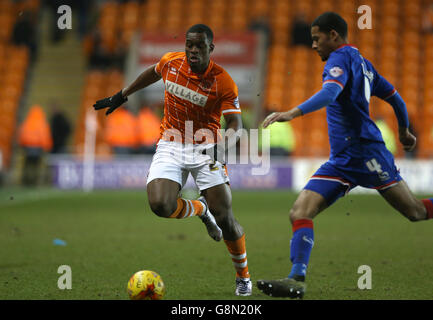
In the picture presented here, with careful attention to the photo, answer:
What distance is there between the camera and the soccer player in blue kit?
457 centimetres

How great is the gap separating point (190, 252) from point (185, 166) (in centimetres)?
222

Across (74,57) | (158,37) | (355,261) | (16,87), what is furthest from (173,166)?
(74,57)

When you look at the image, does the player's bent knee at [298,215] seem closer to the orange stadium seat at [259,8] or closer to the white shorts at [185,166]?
the white shorts at [185,166]

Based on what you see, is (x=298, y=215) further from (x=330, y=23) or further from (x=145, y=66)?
(x=145, y=66)

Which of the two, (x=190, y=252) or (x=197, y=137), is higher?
(x=197, y=137)

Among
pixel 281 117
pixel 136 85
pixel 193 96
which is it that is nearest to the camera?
pixel 281 117

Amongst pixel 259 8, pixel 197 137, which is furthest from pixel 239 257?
pixel 259 8

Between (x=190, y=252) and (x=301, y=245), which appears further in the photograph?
(x=190, y=252)

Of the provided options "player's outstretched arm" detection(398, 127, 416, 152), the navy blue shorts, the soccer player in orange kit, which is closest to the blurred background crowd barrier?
"player's outstretched arm" detection(398, 127, 416, 152)

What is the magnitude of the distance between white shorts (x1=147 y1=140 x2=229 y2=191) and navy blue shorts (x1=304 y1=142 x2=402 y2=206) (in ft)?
2.35

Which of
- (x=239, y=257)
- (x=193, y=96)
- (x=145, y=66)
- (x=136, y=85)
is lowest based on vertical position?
(x=239, y=257)

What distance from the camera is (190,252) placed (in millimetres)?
7121

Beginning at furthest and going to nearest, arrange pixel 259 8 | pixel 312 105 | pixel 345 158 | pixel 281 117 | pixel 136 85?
pixel 259 8, pixel 136 85, pixel 345 158, pixel 312 105, pixel 281 117

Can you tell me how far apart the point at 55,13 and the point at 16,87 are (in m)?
4.42
